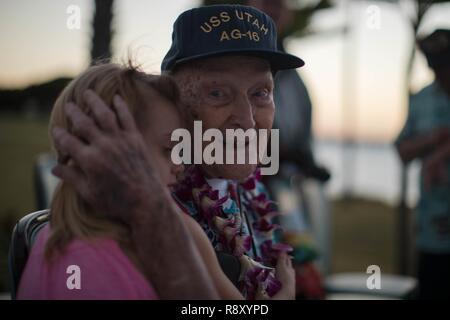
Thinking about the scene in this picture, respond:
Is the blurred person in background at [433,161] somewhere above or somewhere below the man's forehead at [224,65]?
below

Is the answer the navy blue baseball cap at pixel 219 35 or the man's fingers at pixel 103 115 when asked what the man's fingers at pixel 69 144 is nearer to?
the man's fingers at pixel 103 115

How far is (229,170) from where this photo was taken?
1.32 m

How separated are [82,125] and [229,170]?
0.43m

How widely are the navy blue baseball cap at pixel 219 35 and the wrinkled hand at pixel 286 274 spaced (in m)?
0.47

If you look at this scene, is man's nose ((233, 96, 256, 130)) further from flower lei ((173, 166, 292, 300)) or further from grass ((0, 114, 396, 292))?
grass ((0, 114, 396, 292))

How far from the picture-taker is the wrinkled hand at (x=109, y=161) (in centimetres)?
98

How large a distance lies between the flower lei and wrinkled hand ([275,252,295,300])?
12mm

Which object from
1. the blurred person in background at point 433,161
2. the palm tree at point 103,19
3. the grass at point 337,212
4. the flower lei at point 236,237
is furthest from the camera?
the grass at point 337,212

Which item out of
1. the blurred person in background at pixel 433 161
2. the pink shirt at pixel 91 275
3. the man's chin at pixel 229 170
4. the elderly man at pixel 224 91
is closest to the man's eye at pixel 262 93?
the elderly man at pixel 224 91

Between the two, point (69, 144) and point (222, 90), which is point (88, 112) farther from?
point (222, 90)

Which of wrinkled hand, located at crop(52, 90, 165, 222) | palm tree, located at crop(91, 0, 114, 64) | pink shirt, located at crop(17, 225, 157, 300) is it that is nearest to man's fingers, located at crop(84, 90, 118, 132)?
wrinkled hand, located at crop(52, 90, 165, 222)

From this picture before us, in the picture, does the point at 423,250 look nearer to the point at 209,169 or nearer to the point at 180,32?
the point at 209,169
